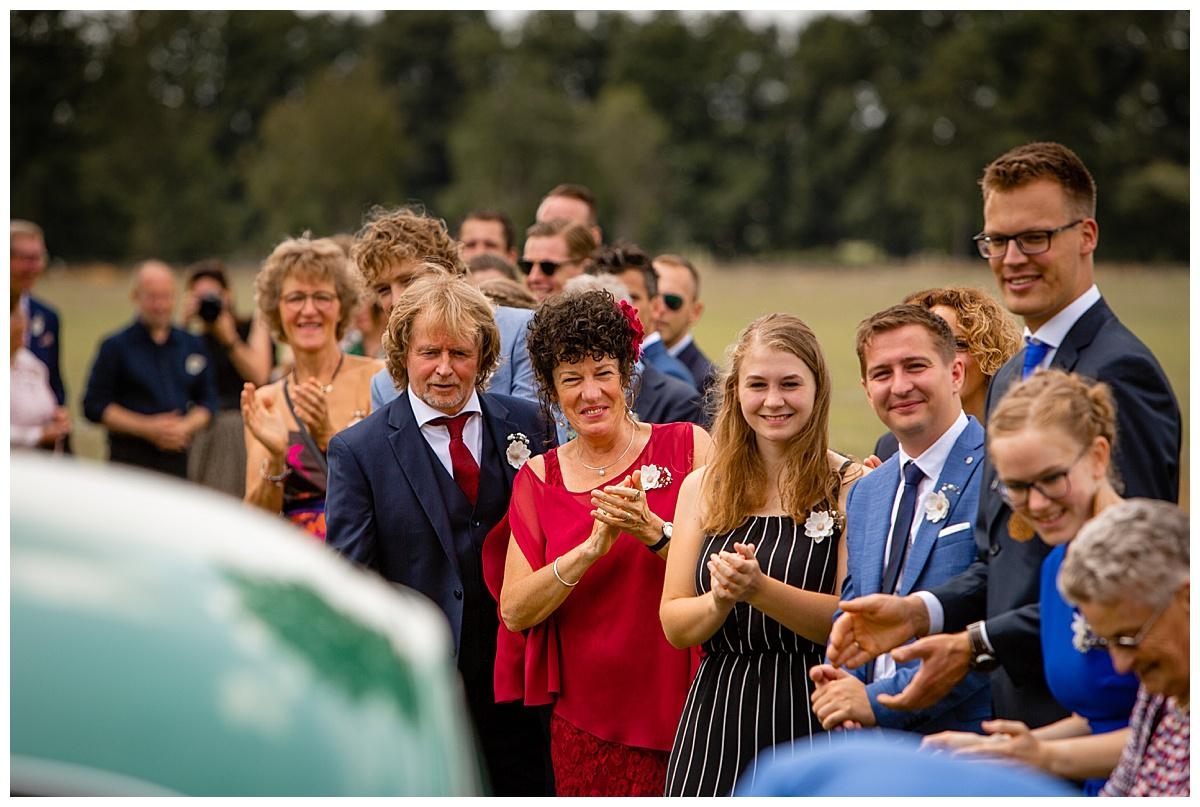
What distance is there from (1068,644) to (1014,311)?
0.92 m

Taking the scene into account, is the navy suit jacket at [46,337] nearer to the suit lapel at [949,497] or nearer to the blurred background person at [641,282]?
the blurred background person at [641,282]

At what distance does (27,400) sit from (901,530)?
18.0 ft

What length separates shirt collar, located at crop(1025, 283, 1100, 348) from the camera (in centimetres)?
343

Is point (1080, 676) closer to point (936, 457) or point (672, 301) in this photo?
point (936, 457)

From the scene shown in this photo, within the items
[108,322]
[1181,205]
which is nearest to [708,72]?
[1181,205]

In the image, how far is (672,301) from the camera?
734 centimetres

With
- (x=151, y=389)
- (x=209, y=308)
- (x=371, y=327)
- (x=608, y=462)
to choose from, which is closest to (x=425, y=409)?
(x=608, y=462)

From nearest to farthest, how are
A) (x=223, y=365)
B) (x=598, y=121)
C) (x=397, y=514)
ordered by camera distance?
(x=397, y=514), (x=223, y=365), (x=598, y=121)

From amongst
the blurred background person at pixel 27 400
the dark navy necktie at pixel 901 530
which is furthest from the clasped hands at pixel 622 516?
the blurred background person at pixel 27 400

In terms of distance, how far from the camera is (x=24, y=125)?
42.3m

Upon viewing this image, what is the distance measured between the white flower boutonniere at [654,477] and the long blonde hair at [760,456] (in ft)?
0.99

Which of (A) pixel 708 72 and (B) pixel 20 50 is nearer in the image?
(B) pixel 20 50

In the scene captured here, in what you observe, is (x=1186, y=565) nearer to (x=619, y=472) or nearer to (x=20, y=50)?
(x=619, y=472)

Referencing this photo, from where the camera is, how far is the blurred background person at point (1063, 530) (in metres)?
2.92
